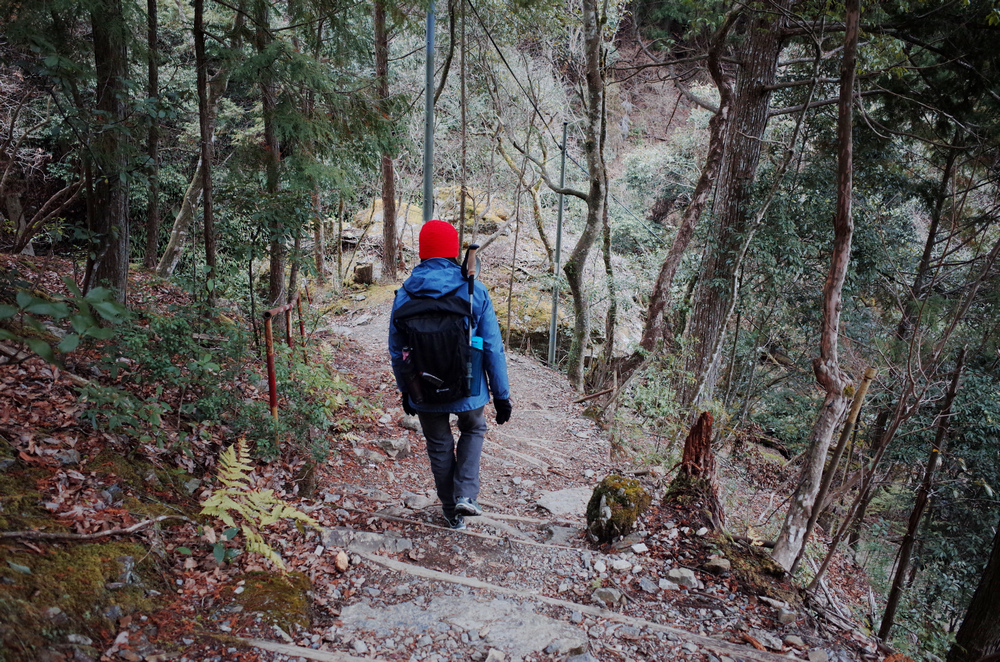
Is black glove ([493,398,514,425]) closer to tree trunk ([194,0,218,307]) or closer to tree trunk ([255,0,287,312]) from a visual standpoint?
tree trunk ([255,0,287,312])

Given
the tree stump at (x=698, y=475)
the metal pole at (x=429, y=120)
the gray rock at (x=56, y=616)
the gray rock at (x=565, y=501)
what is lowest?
the gray rock at (x=565, y=501)

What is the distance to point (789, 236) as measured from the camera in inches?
323

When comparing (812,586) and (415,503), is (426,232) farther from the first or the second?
(812,586)

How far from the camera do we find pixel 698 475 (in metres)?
3.85

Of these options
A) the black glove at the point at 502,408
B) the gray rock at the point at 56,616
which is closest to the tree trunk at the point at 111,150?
the gray rock at the point at 56,616

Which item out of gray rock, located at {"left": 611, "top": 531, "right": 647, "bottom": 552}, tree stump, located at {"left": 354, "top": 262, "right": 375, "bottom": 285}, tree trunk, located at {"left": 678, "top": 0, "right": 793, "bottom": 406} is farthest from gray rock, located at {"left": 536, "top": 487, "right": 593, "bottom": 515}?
tree stump, located at {"left": 354, "top": 262, "right": 375, "bottom": 285}

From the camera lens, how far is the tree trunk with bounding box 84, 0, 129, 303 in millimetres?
4055

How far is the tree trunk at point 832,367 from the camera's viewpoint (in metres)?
4.06

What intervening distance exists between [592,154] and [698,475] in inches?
259

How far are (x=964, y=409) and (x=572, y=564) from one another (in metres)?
8.68

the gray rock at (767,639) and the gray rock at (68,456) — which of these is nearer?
the gray rock at (767,639)

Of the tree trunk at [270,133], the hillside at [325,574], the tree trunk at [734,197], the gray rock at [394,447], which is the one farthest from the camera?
the tree trunk at [734,197]

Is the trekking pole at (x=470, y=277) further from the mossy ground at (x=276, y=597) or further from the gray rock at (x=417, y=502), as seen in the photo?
the mossy ground at (x=276, y=597)

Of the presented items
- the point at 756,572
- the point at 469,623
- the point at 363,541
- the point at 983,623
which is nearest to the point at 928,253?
the point at 983,623
